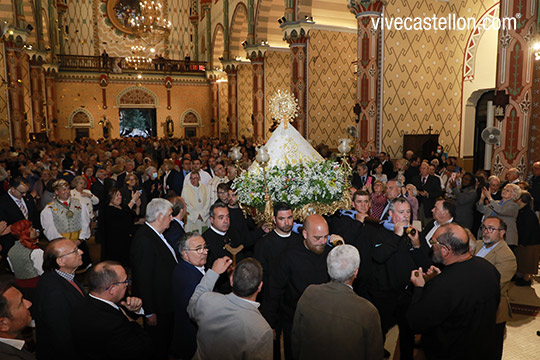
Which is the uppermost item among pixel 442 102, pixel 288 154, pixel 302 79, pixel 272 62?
pixel 272 62

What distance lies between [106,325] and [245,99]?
23.3 meters

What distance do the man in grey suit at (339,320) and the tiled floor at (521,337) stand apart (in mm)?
2034

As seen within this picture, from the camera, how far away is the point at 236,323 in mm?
2412

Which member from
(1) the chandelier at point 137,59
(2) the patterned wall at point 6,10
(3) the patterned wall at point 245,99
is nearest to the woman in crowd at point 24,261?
(2) the patterned wall at point 6,10

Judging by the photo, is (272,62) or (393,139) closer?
Result: (393,139)

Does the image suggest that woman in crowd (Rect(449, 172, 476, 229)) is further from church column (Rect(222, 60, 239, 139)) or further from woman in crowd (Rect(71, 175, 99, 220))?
church column (Rect(222, 60, 239, 139))

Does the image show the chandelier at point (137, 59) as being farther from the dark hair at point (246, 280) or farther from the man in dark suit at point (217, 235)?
the dark hair at point (246, 280)

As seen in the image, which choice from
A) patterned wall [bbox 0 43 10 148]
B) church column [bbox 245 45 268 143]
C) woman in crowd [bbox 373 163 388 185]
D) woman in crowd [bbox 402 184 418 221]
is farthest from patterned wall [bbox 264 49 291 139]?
woman in crowd [bbox 402 184 418 221]

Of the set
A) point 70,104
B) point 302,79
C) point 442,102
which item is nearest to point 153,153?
point 302,79

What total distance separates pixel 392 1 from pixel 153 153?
1141cm

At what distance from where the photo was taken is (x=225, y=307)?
8.15 ft

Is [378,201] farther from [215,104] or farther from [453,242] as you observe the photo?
[215,104]

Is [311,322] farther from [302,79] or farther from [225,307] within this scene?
[302,79]

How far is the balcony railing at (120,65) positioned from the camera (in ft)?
90.7
